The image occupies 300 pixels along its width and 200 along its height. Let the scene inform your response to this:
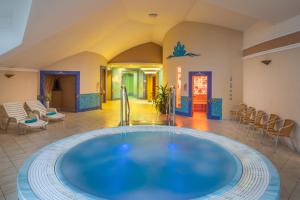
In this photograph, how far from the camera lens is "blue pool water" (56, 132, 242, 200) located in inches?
128

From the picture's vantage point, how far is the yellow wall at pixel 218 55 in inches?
343

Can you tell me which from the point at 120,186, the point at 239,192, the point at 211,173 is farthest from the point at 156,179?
the point at 239,192

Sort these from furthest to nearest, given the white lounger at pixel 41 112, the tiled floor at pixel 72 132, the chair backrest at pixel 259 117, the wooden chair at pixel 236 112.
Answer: the wooden chair at pixel 236 112, the white lounger at pixel 41 112, the chair backrest at pixel 259 117, the tiled floor at pixel 72 132

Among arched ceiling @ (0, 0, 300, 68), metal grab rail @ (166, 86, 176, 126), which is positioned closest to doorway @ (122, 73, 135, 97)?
arched ceiling @ (0, 0, 300, 68)

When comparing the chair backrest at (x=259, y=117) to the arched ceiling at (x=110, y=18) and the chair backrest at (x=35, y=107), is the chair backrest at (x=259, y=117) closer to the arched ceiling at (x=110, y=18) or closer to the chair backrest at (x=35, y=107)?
the arched ceiling at (x=110, y=18)

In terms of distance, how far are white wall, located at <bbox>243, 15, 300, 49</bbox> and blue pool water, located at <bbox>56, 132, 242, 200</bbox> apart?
12.0 ft

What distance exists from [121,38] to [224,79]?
19.0 feet

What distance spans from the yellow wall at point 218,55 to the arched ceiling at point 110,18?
1.55ft

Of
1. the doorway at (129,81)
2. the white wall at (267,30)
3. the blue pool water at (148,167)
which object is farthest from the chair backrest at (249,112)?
the doorway at (129,81)

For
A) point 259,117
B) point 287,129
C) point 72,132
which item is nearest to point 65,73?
point 72,132

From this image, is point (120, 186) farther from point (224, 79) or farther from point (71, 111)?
point (71, 111)

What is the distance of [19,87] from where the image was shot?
8.39 m

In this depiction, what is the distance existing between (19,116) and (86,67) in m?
4.79

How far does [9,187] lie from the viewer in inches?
130
